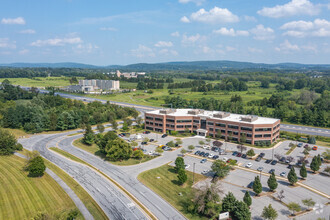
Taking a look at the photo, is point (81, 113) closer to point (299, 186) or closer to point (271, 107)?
point (299, 186)

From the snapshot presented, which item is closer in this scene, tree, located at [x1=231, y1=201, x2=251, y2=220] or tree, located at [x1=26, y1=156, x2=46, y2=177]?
tree, located at [x1=231, y1=201, x2=251, y2=220]

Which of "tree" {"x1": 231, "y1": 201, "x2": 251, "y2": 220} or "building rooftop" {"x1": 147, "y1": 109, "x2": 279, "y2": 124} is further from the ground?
"building rooftop" {"x1": 147, "y1": 109, "x2": 279, "y2": 124}

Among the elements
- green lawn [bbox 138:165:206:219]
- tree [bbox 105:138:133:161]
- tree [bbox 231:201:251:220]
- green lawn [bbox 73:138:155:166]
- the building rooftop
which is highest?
the building rooftop

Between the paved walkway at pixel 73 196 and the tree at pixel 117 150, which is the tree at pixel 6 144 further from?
the tree at pixel 117 150

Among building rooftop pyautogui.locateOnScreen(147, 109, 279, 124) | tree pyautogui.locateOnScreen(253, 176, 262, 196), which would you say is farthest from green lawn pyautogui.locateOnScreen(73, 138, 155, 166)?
building rooftop pyautogui.locateOnScreen(147, 109, 279, 124)

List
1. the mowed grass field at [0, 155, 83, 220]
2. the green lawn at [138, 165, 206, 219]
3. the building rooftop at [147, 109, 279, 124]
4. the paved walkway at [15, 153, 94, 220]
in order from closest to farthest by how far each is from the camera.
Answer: the paved walkway at [15, 153, 94, 220] < the mowed grass field at [0, 155, 83, 220] < the green lawn at [138, 165, 206, 219] < the building rooftop at [147, 109, 279, 124]

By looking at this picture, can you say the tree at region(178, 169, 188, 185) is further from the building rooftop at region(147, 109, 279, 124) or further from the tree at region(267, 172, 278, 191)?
the building rooftop at region(147, 109, 279, 124)
